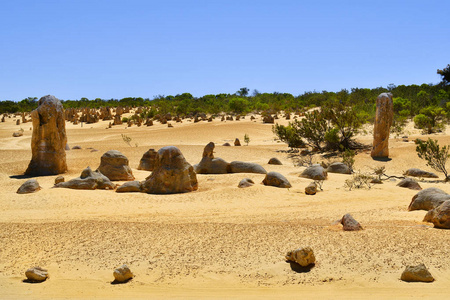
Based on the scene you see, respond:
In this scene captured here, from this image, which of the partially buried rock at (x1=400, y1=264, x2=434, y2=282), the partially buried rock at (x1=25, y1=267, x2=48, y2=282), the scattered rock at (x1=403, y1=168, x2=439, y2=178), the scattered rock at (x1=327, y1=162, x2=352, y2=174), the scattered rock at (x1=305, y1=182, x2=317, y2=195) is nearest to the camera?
the partially buried rock at (x1=400, y1=264, x2=434, y2=282)

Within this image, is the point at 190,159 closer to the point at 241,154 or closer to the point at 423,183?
the point at 241,154

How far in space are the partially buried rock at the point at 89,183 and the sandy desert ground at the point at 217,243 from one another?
395 mm

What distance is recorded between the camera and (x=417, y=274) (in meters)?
5.70

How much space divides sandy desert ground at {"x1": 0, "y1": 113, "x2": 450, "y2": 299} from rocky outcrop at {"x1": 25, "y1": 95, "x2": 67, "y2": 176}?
2.81m

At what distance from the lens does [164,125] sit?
1480 inches

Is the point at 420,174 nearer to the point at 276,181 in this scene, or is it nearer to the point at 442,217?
the point at 276,181

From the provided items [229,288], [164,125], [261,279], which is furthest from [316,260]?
[164,125]

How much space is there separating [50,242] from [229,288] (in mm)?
3214

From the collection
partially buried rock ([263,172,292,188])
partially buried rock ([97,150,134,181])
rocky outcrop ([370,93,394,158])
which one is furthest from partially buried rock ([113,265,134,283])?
rocky outcrop ([370,93,394,158])

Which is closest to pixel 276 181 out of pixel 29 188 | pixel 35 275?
pixel 29 188

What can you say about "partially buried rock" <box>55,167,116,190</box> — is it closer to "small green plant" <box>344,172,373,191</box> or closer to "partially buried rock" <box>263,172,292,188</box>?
"partially buried rock" <box>263,172,292,188</box>

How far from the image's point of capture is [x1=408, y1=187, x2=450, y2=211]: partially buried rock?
882 centimetres

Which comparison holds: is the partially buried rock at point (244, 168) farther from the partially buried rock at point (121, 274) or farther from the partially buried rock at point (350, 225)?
the partially buried rock at point (121, 274)

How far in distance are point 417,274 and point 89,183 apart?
8627mm
